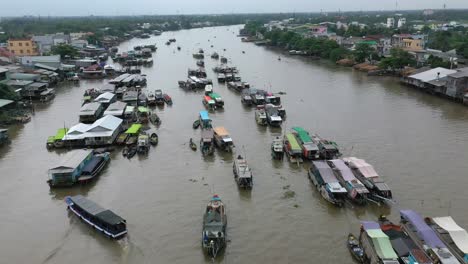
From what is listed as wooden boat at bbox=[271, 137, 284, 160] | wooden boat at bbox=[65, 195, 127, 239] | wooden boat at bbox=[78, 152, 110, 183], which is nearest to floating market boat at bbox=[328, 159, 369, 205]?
wooden boat at bbox=[271, 137, 284, 160]

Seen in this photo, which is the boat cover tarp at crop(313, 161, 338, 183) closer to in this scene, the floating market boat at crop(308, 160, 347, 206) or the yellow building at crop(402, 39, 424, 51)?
the floating market boat at crop(308, 160, 347, 206)

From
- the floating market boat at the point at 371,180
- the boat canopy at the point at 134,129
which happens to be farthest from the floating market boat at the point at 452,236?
the boat canopy at the point at 134,129

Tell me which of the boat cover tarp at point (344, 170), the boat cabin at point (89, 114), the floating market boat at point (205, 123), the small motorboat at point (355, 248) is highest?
the boat cabin at point (89, 114)

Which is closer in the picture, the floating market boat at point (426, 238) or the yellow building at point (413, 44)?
the floating market boat at point (426, 238)

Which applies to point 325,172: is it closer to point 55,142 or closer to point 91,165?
point 91,165

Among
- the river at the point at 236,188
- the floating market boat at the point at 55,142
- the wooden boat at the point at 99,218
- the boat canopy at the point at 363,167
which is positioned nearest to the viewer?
the river at the point at 236,188

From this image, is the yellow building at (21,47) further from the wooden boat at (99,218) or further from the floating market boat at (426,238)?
the floating market boat at (426,238)

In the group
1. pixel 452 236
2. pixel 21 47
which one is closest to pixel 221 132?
pixel 452 236
